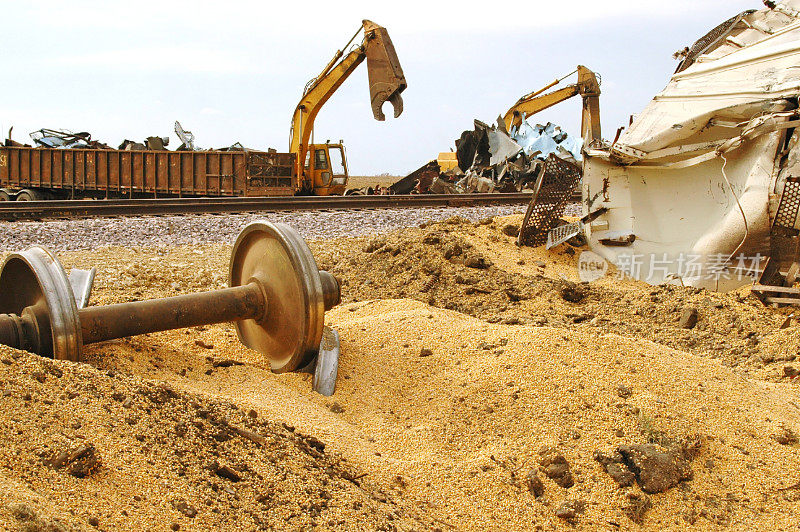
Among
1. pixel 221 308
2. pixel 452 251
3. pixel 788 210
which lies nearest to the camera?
pixel 221 308

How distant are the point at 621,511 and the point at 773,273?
171 inches

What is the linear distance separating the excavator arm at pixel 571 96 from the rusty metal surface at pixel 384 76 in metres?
6.25

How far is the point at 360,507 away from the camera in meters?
2.73

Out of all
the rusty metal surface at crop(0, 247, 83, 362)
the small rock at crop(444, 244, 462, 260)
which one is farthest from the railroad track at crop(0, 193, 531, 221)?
the rusty metal surface at crop(0, 247, 83, 362)

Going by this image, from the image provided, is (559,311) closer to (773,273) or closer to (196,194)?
(773,273)

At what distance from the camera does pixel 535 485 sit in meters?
3.16

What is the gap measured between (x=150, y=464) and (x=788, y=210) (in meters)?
6.00

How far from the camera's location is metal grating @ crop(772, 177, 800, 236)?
6.48 meters

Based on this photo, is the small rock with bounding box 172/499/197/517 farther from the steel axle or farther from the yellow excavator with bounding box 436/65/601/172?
the yellow excavator with bounding box 436/65/601/172

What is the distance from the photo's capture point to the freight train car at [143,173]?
58.5 feet

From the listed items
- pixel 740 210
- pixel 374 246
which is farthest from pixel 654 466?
pixel 374 246

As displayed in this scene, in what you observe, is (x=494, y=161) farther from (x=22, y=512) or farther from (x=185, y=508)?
(x=22, y=512)

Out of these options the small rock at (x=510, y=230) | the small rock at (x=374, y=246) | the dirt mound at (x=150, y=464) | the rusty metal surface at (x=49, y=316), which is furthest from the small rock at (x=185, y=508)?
the small rock at (x=510, y=230)

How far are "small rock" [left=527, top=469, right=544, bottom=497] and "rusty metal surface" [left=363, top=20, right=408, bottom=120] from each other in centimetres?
1327
